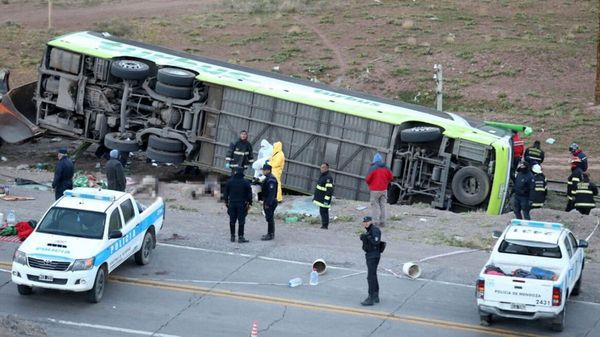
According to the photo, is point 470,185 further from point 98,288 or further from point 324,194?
point 98,288

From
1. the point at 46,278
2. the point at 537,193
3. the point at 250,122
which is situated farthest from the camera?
the point at 250,122

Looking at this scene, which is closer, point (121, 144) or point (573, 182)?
point (573, 182)

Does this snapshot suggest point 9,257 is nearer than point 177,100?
Yes

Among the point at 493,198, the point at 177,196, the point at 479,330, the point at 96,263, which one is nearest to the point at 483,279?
Result: the point at 479,330

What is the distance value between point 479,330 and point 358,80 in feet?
78.8

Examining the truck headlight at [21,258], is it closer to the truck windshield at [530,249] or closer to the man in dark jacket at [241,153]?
the truck windshield at [530,249]

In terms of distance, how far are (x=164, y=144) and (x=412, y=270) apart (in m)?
9.08

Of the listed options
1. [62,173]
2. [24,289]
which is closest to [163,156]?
[62,173]

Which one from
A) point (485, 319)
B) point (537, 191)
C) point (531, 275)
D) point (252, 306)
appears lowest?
point (252, 306)

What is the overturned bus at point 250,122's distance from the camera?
24.5 metres

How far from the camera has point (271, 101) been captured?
25.8 metres

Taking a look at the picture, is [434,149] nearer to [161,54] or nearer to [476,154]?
[476,154]

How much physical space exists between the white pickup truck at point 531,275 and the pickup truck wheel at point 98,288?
5731 millimetres

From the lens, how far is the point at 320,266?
1931cm
